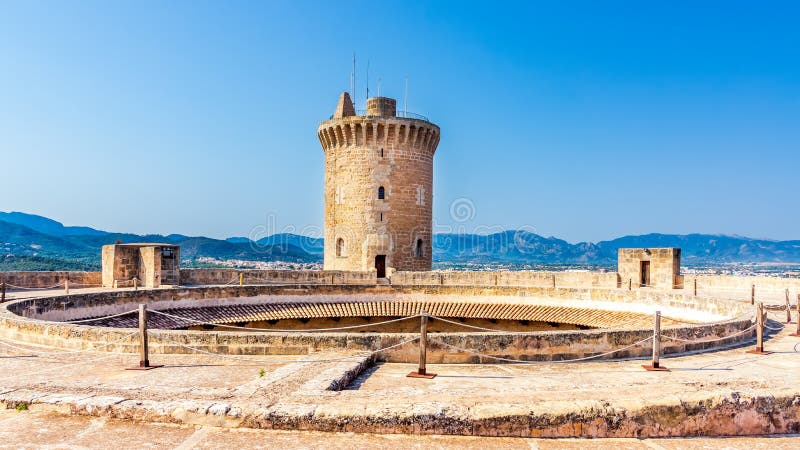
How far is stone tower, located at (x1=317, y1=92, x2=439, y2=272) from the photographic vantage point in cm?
2927

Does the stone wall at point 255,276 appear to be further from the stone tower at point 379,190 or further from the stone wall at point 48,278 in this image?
the stone tower at point 379,190

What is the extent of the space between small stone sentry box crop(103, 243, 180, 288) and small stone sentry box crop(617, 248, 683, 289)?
18.2 metres

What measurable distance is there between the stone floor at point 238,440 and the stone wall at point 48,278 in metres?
18.3

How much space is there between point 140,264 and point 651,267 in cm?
2017

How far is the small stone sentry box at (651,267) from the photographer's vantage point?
22.3 metres

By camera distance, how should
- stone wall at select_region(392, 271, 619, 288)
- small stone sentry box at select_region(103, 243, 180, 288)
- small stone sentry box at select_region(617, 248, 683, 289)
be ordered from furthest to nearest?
stone wall at select_region(392, 271, 619, 288) < small stone sentry box at select_region(617, 248, 683, 289) < small stone sentry box at select_region(103, 243, 180, 288)

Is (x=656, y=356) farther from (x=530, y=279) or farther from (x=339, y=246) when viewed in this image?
(x=339, y=246)

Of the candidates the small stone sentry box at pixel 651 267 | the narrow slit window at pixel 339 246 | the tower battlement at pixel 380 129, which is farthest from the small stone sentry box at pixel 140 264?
the small stone sentry box at pixel 651 267

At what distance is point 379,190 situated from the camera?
2938 cm

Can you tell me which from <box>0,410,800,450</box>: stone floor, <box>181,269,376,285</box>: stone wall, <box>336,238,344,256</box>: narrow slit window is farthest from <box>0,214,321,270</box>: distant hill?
<box>0,410,800,450</box>: stone floor

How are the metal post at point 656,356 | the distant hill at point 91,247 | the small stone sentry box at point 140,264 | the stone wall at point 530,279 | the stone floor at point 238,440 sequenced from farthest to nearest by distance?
the distant hill at point 91,247 → the stone wall at point 530,279 → the small stone sentry box at point 140,264 → the metal post at point 656,356 → the stone floor at point 238,440

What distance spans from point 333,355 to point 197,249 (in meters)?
115

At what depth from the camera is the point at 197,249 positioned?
Result: 116 m

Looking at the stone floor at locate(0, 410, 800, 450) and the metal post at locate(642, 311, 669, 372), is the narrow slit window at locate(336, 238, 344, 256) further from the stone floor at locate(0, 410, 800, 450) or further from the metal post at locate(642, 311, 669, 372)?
the stone floor at locate(0, 410, 800, 450)
